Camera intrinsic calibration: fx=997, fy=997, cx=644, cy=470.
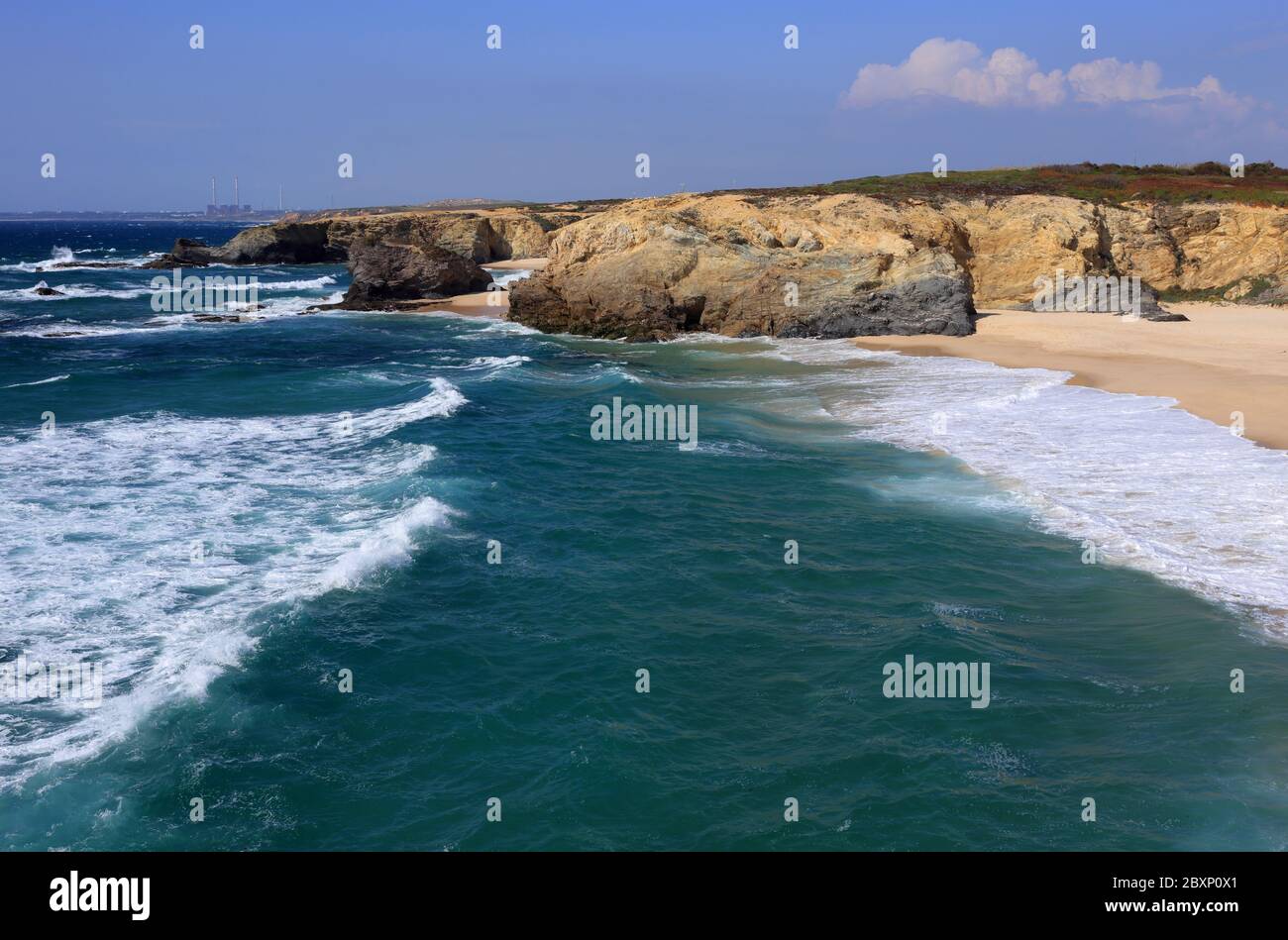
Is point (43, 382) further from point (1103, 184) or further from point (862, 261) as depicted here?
point (1103, 184)

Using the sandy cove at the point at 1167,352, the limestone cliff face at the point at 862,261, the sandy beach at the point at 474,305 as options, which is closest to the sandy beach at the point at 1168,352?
the sandy cove at the point at 1167,352

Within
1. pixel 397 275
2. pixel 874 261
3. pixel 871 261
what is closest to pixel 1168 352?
pixel 874 261

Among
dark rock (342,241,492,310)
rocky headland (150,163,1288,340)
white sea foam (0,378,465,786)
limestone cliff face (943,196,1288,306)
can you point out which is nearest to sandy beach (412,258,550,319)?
dark rock (342,241,492,310)

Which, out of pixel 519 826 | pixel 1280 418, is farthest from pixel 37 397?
pixel 1280 418

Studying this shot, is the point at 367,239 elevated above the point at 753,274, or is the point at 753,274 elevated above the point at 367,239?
the point at 367,239

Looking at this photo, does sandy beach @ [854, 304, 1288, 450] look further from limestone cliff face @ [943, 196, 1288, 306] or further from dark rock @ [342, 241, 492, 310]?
dark rock @ [342, 241, 492, 310]
